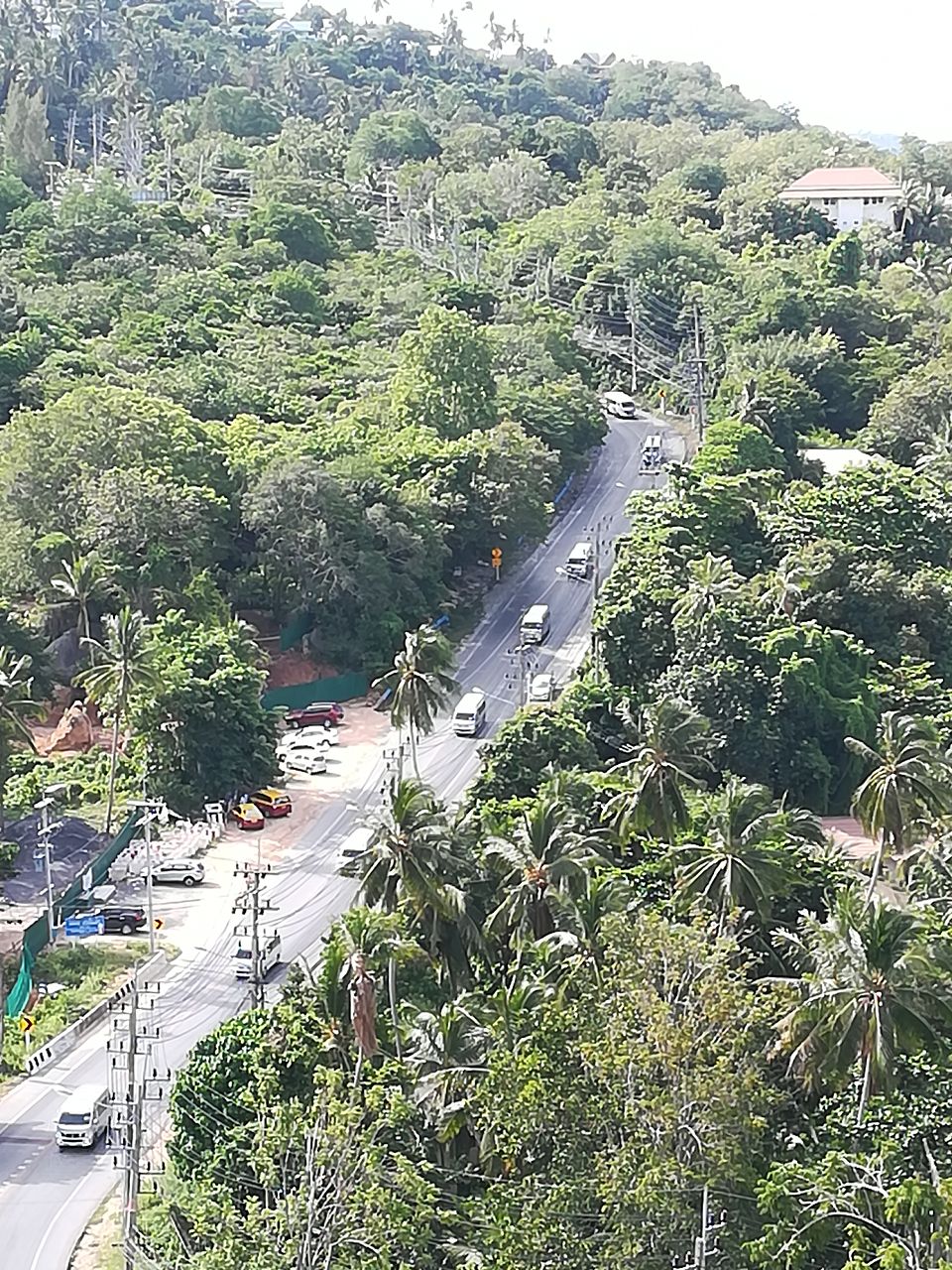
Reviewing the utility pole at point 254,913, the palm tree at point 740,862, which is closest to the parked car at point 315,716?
the utility pole at point 254,913

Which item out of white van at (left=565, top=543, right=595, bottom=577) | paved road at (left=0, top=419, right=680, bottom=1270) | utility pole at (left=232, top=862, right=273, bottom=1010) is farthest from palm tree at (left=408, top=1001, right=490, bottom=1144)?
white van at (left=565, top=543, right=595, bottom=577)

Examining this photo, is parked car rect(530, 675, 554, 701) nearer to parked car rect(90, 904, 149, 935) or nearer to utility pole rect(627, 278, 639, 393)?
parked car rect(90, 904, 149, 935)

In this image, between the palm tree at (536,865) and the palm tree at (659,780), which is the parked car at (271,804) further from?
the palm tree at (536,865)

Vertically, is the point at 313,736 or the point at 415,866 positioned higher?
the point at 415,866

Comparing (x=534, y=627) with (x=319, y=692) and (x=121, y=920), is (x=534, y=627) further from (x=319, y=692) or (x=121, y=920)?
(x=121, y=920)

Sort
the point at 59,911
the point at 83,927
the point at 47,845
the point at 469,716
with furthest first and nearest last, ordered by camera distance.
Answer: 1. the point at 469,716
2. the point at 59,911
3. the point at 83,927
4. the point at 47,845

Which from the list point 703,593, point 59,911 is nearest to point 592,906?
point 59,911
